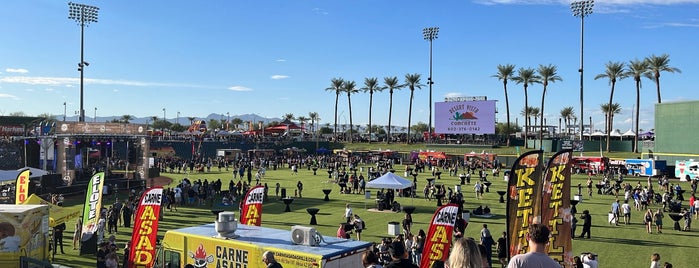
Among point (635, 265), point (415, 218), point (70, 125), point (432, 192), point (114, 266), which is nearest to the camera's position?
point (114, 266)

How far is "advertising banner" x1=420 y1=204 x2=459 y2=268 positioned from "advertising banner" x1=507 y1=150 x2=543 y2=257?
2.26 m

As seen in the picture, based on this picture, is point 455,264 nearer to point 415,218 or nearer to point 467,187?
point 415,218

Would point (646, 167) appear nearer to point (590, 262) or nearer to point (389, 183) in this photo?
point (389, 183)

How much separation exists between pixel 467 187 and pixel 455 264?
36.6m

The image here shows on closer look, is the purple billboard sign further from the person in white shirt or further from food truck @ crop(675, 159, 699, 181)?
the person in white shirt

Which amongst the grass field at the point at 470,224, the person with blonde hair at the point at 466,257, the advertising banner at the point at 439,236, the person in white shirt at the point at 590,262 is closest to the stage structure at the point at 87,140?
the grass field at the point at 470,224

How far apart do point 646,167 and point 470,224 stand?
1234 inches

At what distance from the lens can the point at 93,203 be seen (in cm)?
1725

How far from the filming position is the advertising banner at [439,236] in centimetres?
1355

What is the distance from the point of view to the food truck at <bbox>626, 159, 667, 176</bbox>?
4653 cm

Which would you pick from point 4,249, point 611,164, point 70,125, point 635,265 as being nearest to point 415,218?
point 635,265

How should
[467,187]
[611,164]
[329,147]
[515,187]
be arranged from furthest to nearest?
[329,147]
[611,164]
[467,187]
[515,187]

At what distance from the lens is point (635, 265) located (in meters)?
16.5

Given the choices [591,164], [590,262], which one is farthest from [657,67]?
[590,262]
